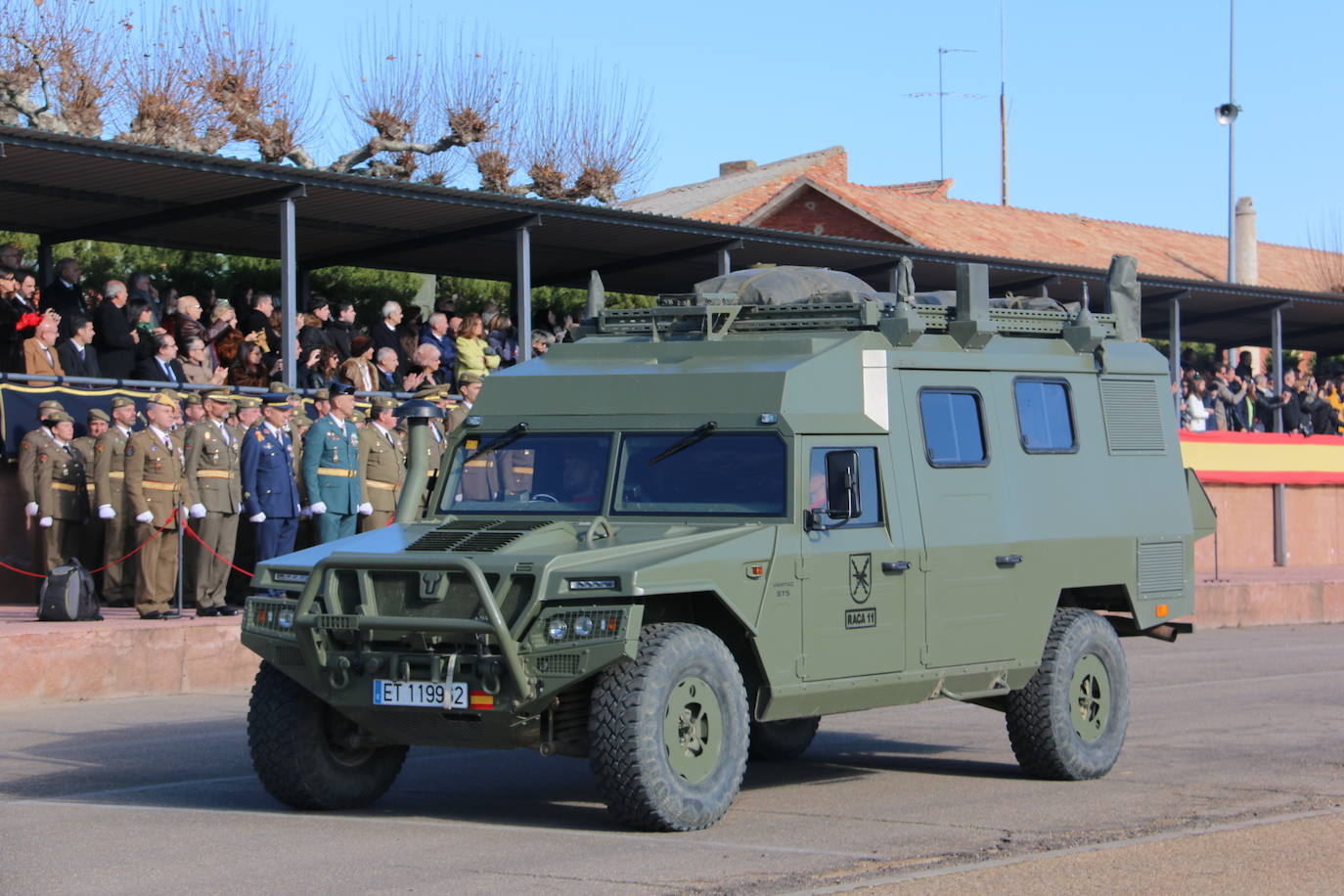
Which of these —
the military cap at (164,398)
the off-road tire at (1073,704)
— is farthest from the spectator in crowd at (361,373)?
the off-road tire at (1073,704)

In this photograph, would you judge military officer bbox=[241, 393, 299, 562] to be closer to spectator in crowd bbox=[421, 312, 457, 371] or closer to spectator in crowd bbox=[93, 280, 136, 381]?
spectator in crowd bbox=[93, 280, 136, 381]

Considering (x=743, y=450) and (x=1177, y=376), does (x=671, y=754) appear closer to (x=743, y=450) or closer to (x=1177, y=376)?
(x=743, y=450)

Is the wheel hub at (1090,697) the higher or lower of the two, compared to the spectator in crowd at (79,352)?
lower

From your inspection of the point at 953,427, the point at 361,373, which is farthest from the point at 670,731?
the point at 361,373

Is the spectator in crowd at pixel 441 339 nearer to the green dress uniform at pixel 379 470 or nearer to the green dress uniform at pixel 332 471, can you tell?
the green dress uniform at pixel 379 470

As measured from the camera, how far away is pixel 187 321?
21172 millimetres

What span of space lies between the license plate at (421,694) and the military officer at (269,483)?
9.48 metres

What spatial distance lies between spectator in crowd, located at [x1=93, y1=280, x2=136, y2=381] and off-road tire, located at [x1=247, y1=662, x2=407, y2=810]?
35.6 feet

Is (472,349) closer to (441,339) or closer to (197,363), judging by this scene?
(441,339)

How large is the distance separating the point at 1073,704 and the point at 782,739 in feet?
6.20

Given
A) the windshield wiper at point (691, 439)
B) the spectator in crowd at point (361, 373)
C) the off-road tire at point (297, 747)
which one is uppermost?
the spectator in crowd at point (361, 373)

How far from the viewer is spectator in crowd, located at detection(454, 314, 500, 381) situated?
76.5 ft

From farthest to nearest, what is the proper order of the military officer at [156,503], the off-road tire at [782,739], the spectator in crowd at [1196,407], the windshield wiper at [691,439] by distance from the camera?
the spectator in crowd at [1196,407]
the military officer at [156,503]
the off-road tire at [782,739]
the windshield wiper at [691,439]

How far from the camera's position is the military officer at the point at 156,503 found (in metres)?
17.5
